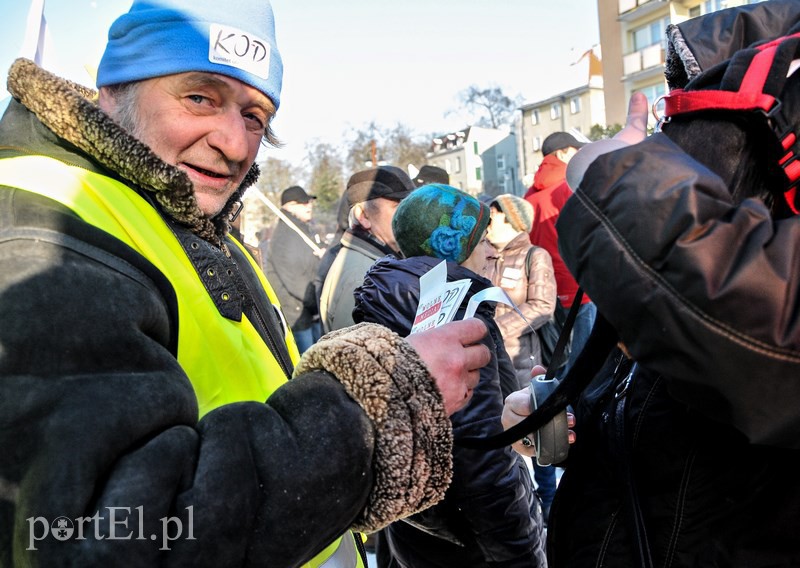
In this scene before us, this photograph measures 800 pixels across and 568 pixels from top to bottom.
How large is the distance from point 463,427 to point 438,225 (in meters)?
0.79

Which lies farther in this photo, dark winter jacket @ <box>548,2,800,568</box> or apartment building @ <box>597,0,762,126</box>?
apartment building @ <box>597,0,762,126</box>

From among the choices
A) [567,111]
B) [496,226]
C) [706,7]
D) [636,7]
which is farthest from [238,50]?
[567,111]

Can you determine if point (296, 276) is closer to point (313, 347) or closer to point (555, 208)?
point (555, 208)

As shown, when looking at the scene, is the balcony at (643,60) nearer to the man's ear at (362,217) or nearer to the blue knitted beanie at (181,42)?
the man's ear at (362,217)

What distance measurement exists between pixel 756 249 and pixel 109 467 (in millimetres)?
945

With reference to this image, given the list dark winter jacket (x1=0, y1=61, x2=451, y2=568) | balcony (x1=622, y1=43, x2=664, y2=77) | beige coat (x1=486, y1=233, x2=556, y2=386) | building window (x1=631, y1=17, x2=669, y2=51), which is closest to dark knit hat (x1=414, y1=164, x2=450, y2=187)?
beige coat (x1=486, y1=233, x2=556, y2=386)

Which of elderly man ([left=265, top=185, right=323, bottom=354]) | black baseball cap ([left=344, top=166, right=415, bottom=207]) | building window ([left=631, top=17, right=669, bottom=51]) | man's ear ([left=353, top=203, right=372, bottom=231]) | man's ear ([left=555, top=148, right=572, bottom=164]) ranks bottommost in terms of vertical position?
elderly man ([left=265, top=185, right=323, bottom=354])

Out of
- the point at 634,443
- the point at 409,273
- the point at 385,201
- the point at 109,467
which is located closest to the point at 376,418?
the point at 109,467

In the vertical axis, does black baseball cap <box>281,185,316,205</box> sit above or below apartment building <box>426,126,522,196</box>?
above

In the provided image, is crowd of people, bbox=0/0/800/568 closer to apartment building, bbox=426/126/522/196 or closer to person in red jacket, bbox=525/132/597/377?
person in red jacket, bbox=525/132/597/377

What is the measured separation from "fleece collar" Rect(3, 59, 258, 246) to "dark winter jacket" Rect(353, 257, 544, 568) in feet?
3.26

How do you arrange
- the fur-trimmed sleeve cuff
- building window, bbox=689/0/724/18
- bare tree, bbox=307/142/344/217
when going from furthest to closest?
bare tree, bbox=307/142/344/217
building window, bbox=689/0/724/18
the fur-trimmed sleeve cuff

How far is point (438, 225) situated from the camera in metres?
2.37

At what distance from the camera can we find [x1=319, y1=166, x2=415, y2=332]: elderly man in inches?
148
